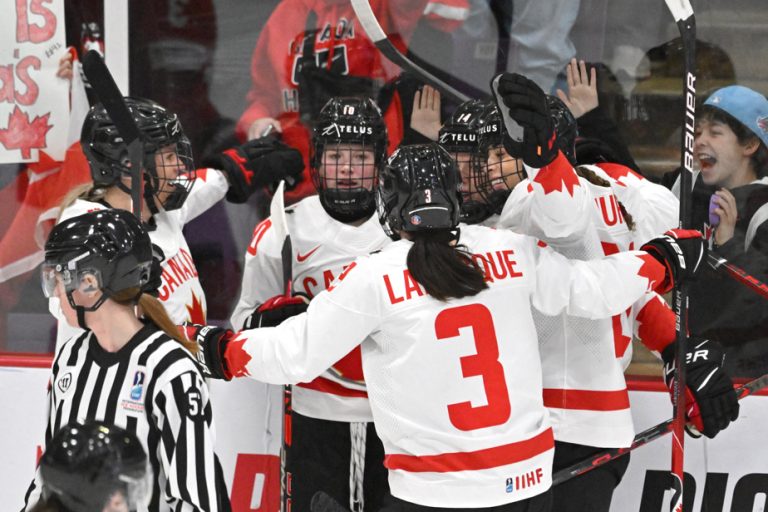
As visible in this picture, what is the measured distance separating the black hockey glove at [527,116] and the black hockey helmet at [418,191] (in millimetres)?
159

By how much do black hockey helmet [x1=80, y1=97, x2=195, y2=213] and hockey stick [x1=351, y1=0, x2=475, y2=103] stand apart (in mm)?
789

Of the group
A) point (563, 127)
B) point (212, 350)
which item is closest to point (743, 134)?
point (563, 127)

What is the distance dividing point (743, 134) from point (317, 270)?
141cm

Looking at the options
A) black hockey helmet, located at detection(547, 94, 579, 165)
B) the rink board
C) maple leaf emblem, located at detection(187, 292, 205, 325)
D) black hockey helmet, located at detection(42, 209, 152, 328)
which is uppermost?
black hockey helmet, located at detection(547, 94, 579, 165)

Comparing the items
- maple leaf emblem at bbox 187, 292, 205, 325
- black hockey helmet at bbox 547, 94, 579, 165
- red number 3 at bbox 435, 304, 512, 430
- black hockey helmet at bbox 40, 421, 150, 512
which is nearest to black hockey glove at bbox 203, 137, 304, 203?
maple leaf emblem at bbox 187, 292, 205, 325

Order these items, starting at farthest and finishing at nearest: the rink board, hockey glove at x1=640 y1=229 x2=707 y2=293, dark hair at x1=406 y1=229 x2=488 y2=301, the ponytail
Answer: the rink board
hockey glove at x1=640 y1=229 x2=707 y2=293
dark hair at x1=406 y1=229 x2=488 y2=301
the ponytail

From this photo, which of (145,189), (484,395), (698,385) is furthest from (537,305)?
(145,189)

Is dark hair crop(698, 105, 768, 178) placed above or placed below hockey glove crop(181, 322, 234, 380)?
above

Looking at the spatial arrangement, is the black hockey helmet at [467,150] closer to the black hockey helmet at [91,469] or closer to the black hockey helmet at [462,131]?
Result: the black hockey helmet at [462,131]

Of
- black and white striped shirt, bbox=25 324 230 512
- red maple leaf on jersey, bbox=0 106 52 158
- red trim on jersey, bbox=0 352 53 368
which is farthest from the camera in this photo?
red maple leaf on jersey, bbox=0 106 52 158

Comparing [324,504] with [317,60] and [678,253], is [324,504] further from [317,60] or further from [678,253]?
[317,60]

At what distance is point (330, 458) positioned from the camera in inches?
117

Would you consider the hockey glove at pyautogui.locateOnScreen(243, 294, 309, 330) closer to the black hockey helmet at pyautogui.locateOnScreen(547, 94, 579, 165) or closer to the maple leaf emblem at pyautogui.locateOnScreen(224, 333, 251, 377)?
the maple leaf emblem at pyautogui.locateOnScreen(224, 333, 251, 377)

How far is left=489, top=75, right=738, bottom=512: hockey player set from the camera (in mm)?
2508
